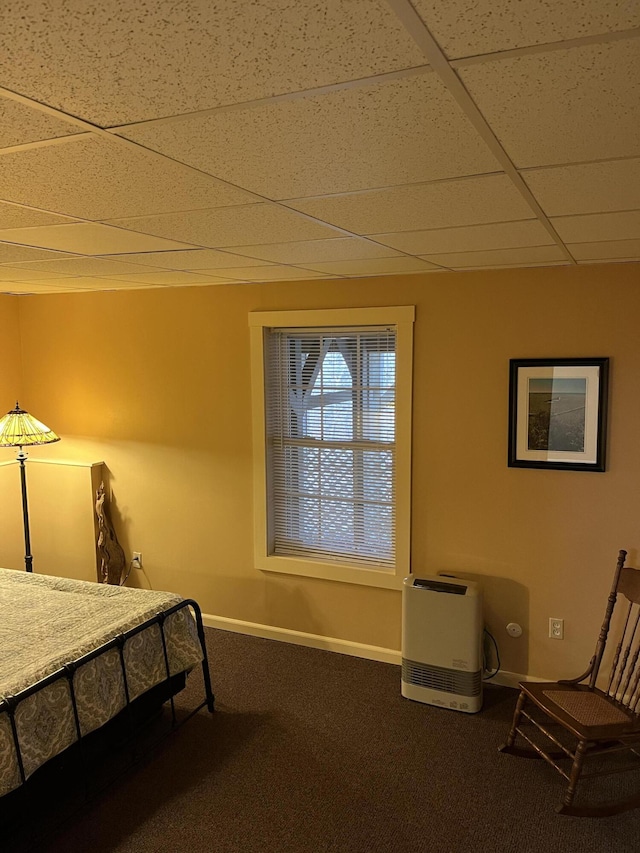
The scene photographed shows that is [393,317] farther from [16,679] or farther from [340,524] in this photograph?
[16,679]

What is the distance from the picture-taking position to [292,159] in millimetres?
1333

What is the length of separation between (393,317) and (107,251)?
68.6 inches

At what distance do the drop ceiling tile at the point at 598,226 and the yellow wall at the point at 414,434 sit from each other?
37.8 inches

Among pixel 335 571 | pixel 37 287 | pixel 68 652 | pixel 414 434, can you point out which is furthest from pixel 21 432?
pixel 414 434

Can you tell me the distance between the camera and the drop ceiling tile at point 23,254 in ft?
8.42

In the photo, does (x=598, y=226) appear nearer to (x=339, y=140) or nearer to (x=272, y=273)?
(x=339, y=140)

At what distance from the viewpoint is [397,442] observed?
12.6ft

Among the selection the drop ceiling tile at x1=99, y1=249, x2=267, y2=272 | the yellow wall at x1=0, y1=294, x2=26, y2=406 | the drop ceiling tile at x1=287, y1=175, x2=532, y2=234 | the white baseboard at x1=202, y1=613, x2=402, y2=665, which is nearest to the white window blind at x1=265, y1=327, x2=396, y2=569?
the white baseboard at x1=202, y1=613, x2=402, y2=665

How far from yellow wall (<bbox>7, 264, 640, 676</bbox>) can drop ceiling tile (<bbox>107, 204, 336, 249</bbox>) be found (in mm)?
1607

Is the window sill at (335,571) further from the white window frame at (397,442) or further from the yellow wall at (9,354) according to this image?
the yellow wall at (9,354)

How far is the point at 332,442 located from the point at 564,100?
3.23m

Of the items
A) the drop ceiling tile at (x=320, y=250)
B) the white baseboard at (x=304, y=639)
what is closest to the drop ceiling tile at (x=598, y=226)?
the drop ceiling tile at (x=320, y=250)

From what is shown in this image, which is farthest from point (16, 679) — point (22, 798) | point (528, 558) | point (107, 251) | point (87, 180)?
point (528, 558)

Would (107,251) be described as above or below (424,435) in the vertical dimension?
above
